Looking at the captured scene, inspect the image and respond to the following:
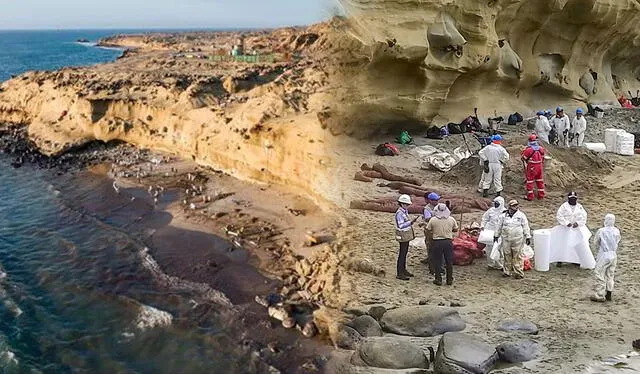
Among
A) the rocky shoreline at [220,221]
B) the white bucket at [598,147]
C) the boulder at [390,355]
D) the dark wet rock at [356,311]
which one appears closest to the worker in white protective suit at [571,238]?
the dark wet rock at [356,311]

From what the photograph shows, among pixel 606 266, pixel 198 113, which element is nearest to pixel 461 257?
pixel 606 266

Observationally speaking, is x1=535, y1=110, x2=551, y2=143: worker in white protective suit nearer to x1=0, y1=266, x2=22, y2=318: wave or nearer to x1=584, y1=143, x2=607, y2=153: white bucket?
x1=584, y1=143, x2=607, y2=153: white bucket

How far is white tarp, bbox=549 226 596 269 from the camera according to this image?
11.9 metres

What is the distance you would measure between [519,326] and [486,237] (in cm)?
262

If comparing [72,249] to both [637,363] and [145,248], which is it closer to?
[145,248]

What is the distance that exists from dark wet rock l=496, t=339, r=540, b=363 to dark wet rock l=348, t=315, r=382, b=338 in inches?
79.4

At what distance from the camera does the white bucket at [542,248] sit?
11.8 metres

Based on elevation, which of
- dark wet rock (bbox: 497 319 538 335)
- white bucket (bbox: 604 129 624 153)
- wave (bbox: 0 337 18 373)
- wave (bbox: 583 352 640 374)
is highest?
white bucket (bbox: 604 129 624 153)

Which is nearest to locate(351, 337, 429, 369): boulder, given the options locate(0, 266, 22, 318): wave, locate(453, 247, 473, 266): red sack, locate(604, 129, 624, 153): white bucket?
locate(453, 247, 473, 266): red sack

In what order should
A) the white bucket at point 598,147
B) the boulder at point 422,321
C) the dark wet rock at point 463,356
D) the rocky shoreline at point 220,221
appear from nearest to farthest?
the dark wet rock at point 463,356 < the boulder at point 422,321 < the rocky shoreline at point 220,221 < the white bucket at point 598,147

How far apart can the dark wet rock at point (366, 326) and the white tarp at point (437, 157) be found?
8396 mm

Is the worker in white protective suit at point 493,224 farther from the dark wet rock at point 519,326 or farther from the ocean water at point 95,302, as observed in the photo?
the ocean water at point 95,302

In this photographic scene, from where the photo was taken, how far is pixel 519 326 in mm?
9648

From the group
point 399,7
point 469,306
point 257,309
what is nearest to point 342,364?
point 469,306
